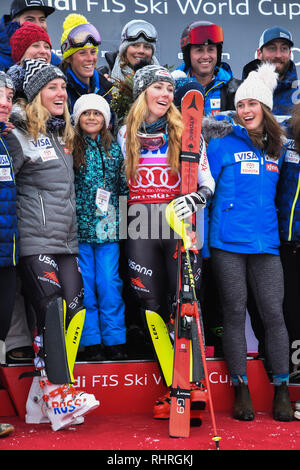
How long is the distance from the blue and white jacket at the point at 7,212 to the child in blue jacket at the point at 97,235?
19.5 inches

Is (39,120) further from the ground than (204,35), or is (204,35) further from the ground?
(204,35)

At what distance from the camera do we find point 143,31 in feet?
14.9

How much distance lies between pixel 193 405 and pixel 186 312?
478 millimetres

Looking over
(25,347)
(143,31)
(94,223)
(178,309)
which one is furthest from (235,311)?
(143,31)

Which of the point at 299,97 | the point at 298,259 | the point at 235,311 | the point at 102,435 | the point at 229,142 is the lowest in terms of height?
the point at 102,435

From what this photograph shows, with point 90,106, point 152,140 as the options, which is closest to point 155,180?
point 152,140

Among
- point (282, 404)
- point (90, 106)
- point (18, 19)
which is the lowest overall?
point (282, 404)

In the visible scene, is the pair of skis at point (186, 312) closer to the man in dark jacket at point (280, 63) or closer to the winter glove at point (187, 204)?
the winter glove at point (187, 204)

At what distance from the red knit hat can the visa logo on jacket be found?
1.48m

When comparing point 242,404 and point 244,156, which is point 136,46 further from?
point 242,404

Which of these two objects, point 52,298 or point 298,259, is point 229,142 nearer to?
point 298,259

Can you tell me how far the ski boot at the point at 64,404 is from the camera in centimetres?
326

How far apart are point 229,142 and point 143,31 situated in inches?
48.5

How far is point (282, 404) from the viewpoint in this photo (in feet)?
11.7
